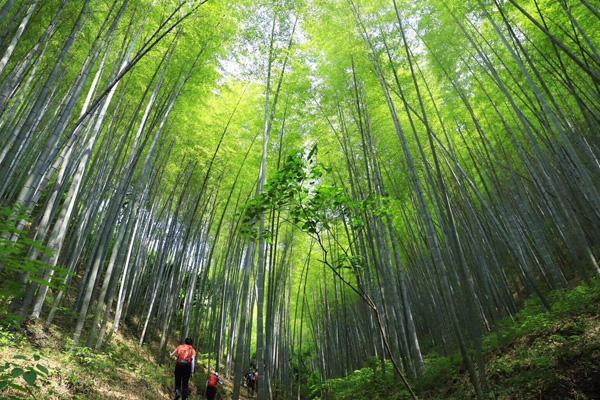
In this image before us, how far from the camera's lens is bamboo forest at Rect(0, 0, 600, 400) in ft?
10.0

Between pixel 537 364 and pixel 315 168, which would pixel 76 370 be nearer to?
pixel 315 168

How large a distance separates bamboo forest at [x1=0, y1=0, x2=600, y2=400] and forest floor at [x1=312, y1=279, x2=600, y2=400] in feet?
0.07

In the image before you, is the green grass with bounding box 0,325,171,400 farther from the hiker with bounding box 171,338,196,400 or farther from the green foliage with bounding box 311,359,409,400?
the green foliage with bounding box 311,359,409,400

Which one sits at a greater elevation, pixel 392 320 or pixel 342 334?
pixel 342 334

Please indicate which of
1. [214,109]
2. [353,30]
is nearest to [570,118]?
[353,30]

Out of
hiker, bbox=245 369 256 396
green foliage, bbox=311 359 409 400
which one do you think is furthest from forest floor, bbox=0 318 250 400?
hiker, bbox=245 369 256 396

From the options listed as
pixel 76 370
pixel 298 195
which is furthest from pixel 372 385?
pixel 76 370

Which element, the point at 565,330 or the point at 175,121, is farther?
the point at 175,121

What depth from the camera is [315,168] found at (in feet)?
8.43

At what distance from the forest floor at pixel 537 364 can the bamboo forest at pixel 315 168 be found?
2cm

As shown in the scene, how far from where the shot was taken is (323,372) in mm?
12547

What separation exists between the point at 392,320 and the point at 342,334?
24.0 ft

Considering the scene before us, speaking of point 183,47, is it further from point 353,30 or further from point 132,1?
point 353,30

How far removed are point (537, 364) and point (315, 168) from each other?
8.20ft
